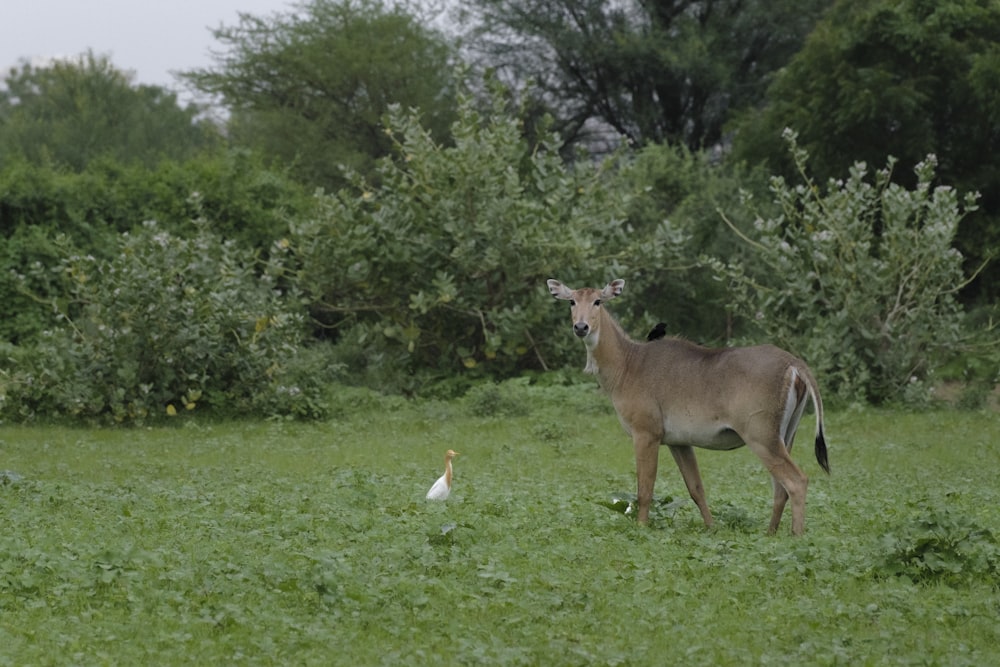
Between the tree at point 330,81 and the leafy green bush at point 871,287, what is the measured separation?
49.8ft

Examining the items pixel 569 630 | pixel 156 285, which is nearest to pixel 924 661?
pixel 569 630

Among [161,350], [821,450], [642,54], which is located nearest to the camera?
[821,450]

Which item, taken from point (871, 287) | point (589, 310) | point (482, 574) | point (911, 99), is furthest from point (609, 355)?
point (911, 99)

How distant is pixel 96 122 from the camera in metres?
33.1

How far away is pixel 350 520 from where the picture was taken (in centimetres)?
941

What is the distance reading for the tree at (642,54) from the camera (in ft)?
124

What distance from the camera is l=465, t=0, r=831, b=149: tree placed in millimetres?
37781

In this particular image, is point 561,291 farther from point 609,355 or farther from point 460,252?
point 460,252

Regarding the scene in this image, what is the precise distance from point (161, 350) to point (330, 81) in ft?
57.8

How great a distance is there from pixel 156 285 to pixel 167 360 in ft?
3.14

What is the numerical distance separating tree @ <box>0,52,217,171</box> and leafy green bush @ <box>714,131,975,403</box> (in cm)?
1396

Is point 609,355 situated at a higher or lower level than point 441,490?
higher

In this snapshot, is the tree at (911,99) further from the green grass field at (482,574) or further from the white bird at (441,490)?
the white bird at (441,490)

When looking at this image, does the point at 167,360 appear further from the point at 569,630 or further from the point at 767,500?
the point at 569,630
